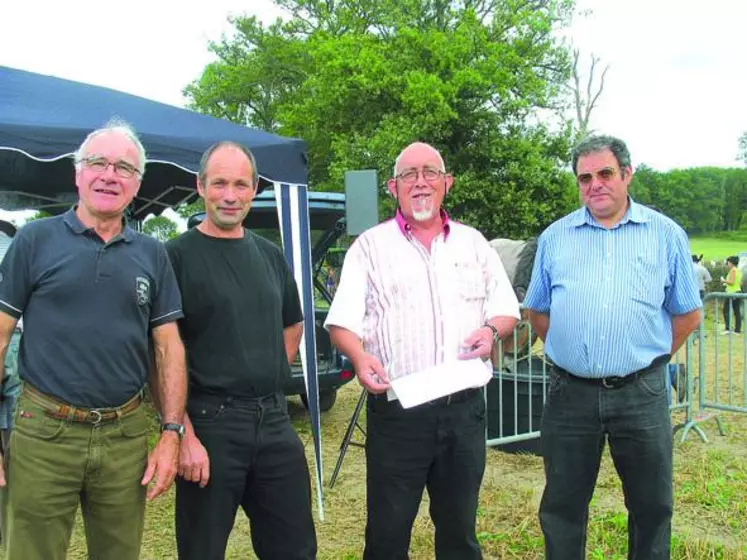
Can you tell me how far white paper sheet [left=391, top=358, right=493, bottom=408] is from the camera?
2.57 meters

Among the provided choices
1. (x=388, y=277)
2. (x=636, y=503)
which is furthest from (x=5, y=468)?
(x=636, y=503)

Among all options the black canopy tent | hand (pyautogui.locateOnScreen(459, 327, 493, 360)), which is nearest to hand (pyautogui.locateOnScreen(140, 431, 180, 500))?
hand (pyautogui.locateOnScreen(459, 327, 493, 360))

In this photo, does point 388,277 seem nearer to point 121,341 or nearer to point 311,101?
point 121,341

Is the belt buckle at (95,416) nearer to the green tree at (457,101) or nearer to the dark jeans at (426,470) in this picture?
the dark jeans at (426,470)

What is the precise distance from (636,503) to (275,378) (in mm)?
1629

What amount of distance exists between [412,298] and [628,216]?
3.28 ft

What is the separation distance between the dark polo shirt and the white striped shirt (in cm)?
84

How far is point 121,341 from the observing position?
217cm

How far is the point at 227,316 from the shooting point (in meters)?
2.39

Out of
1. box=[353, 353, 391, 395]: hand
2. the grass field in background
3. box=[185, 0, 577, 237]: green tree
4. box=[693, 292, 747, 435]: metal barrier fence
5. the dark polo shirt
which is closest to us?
the dark polo shirt

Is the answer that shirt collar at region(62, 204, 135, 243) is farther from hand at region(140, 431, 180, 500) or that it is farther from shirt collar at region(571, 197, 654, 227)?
shirt collar at region(571, 197, 654, 227)

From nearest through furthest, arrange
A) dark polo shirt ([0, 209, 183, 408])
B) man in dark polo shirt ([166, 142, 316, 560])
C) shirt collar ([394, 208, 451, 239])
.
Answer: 1. dark polo shirt ([0, 209, 183, 408])
2. man in dark polo shirt ([166, 142, 316, 560])
3. shirt collar ([394, 208, 451, 239])

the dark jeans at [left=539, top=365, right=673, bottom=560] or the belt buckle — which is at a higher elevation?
the belt buckle

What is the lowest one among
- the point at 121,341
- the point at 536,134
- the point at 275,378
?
the point at 275,378
